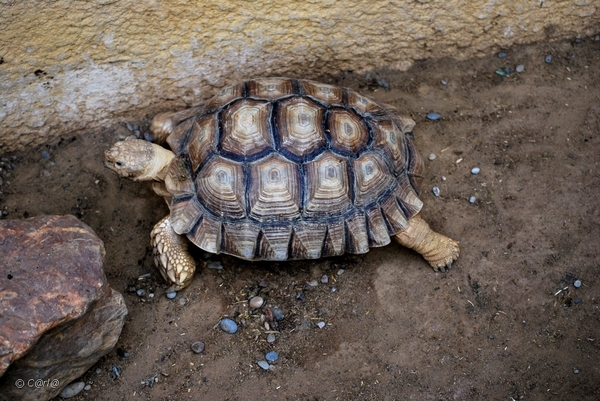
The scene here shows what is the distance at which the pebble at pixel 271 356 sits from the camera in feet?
11.4

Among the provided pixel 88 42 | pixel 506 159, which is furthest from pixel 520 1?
pixel 88 42

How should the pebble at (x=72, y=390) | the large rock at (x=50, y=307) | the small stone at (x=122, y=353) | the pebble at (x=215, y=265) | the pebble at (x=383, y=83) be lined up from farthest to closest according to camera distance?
the pebble at (x=383, y=83) < the pebble at (x=215, y=265) < the small stone at (x=122, y=353) < the pebble at (x=72, y=390) < the large rock at (x=50, y=307)

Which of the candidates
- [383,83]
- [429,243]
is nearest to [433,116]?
[383,83]

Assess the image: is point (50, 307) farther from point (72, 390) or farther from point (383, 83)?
point (383, 83)

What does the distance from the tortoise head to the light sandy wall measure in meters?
0.54

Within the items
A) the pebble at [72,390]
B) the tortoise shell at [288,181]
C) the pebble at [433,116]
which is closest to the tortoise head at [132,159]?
the tortoise shell at [288,181]

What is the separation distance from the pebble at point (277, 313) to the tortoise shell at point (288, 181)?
1.03 feet

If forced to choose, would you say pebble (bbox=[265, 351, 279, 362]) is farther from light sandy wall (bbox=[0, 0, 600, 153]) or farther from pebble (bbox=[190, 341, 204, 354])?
light sandy wall (bbox=[0, 0, 600, 153])

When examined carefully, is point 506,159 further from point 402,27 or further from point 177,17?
point 177,17

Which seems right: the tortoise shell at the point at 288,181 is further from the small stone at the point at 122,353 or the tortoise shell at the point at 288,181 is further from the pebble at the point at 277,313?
the small stone at the point at 122,353

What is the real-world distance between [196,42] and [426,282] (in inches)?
80.8

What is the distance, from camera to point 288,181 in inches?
138

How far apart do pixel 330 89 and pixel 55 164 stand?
186 centimetres

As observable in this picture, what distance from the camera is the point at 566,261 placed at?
12.2ft
